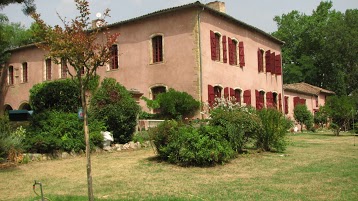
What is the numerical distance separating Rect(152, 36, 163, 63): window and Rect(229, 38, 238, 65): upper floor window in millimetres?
4057

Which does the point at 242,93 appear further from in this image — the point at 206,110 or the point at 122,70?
the point at 122,70

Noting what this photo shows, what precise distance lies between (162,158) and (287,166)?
10.5 feet

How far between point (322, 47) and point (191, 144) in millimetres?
40115

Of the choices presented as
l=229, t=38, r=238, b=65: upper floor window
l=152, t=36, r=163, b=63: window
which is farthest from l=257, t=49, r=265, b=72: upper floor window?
l=152, t=36, r=163, b=63: window

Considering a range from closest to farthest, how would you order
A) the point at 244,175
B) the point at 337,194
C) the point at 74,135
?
1. the point at 337,194
2. the point at 244,175
3. the point at 74,135

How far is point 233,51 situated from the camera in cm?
2262

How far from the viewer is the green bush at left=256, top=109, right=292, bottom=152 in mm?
11930

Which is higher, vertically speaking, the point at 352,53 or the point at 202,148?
the point at 352,53

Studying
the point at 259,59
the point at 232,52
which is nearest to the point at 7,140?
the point at 232,52

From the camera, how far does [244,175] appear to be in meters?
8.37

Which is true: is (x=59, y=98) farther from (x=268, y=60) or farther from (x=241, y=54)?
(x=268, y=60)

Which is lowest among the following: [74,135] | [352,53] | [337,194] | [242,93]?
[337,194]

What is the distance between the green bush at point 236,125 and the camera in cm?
1034

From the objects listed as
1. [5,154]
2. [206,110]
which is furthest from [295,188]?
[206,110]
